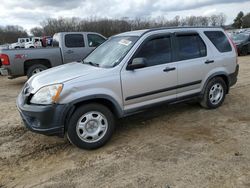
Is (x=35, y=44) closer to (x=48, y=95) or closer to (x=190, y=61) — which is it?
(x=190, y=61)

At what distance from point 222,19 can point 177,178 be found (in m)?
113

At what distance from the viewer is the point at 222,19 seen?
341 feet

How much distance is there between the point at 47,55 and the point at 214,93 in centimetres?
597

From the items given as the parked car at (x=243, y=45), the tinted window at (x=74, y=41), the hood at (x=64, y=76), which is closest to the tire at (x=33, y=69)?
the tinted window at (x=74, y=41)

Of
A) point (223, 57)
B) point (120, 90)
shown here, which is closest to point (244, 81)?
point (223, 57)

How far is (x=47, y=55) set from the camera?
8.84m

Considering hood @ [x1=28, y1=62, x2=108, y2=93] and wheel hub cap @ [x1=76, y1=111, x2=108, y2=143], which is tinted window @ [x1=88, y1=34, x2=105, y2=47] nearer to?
hood @ [x1=28, y1=62, x2=108, y2=93]

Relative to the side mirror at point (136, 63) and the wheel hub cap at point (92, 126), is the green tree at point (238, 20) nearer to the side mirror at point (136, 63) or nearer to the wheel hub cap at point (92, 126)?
the side mirror at point (136, 63)

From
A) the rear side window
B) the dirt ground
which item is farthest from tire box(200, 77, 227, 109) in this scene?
the rear side window

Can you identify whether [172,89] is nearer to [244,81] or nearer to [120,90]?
[120,90]

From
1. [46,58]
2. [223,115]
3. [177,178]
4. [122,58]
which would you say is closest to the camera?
[177,178]

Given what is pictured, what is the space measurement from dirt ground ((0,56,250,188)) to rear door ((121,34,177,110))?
24.6 inches

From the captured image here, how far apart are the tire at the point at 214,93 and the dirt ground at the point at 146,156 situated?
0.85 feet

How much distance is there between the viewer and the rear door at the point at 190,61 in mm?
4688
